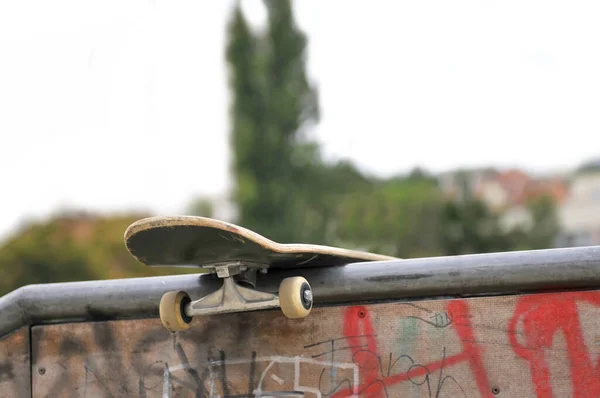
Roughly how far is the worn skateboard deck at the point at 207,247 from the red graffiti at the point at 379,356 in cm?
26

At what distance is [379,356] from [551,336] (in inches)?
23.2

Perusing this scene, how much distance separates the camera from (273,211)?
4128cm

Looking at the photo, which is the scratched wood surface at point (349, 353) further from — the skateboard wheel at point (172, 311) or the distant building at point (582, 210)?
the distant building at point (582, 210)

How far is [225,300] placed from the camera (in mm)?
2902

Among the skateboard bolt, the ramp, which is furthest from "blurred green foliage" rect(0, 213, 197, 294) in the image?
the skateboard bolt

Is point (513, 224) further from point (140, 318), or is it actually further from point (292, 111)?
point (140, 318)

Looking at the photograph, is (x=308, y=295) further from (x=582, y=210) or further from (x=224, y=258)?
(x=582, y=210)

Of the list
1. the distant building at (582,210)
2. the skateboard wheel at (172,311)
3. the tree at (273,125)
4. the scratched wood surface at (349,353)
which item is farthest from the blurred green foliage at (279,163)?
the skateboard wheel at (172,311)

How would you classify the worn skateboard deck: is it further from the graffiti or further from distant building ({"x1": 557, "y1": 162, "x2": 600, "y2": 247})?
distant building ({"x1": 557, "y1": 162, "x2": 600, "y2": 247})

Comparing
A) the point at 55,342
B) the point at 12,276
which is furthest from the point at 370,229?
the point at 55,342

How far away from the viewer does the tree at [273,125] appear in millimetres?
41156

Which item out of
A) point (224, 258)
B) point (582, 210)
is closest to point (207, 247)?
point (224, 258)

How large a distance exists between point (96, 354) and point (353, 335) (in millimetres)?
1077

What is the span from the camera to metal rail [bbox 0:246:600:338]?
2.69 m
